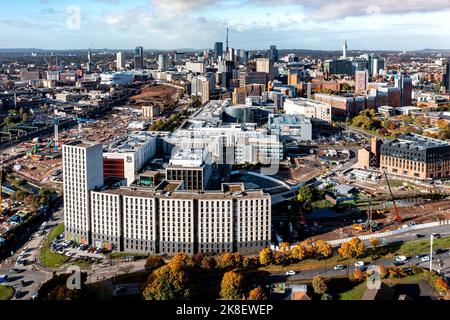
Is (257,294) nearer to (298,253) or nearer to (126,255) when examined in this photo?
(298,253)

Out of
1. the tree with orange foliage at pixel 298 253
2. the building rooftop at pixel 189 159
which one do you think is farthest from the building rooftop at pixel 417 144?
the tree with orange foliage at pixel 298 253

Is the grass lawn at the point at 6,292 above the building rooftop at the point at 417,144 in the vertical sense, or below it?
below

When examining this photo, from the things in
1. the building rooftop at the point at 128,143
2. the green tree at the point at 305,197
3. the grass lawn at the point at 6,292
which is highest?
the building rooftop at the point at 128,143

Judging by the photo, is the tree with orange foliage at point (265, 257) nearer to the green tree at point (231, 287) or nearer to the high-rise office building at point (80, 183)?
the green tree at point (231, 287)

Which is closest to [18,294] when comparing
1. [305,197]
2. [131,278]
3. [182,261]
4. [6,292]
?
[6,292]

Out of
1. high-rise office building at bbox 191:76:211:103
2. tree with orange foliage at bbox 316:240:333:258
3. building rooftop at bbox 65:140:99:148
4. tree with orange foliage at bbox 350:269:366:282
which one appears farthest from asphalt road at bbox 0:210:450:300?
high-rise office building at bbox 191:76:211:103
